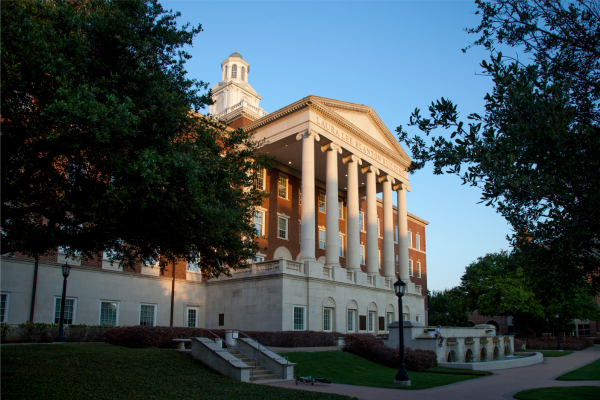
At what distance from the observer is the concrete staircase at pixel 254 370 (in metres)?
18.1

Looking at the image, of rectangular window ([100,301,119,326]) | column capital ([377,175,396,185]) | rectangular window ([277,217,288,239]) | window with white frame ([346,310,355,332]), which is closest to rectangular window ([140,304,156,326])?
rectangular window ([100,301,119,326])

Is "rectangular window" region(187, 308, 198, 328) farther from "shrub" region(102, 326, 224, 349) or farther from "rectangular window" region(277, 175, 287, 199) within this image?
"shrub" region(102, 326, 224, 349)

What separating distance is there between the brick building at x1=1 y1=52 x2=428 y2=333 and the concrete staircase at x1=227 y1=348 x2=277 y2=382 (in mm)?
5801

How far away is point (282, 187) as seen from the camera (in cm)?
4750

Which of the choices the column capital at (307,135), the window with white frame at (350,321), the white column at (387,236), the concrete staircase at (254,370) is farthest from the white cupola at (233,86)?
the concrete staircase at (254,370)

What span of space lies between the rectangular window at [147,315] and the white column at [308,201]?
1253cm

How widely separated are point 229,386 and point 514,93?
1221 centimetres

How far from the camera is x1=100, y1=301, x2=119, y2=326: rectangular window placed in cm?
3275

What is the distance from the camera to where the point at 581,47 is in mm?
10781

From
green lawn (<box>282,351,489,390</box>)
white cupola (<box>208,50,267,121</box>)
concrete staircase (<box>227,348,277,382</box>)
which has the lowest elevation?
green lawn (<box>282,351,489,390</box>)

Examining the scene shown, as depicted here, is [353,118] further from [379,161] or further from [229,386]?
[229,386]

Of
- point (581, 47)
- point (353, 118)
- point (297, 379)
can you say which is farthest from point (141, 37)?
point (353, 118)

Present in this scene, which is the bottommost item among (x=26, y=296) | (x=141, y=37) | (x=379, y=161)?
(x=26, y=296)

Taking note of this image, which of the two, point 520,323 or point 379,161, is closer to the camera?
point 379,161
